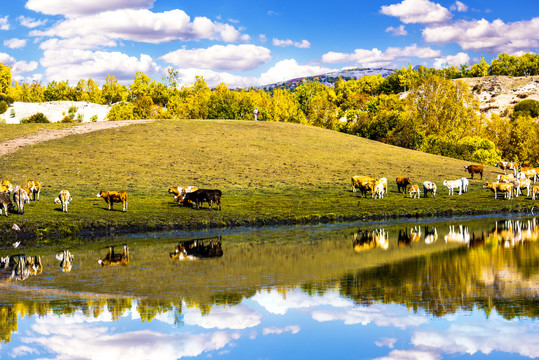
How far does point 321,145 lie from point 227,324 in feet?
231

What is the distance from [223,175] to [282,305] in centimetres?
4568

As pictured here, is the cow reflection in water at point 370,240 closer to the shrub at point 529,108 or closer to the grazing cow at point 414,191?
the grazing cow at point 414,191

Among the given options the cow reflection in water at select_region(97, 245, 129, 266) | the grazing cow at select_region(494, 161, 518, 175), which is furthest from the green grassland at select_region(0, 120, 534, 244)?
the cow reflection in water at select_region(97, 245, 129, 266)

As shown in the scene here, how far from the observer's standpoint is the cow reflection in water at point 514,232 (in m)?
33.0

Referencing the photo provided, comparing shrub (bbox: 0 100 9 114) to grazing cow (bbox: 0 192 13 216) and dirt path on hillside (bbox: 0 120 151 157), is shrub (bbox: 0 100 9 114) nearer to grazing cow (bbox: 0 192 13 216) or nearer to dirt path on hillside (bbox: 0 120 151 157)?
dirt path on hillside (bbox: 0 120 151 157)

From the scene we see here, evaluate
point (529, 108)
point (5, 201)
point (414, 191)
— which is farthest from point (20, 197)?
point (529, 108)

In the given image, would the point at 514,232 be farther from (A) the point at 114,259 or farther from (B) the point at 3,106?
(B) the point at 3,106

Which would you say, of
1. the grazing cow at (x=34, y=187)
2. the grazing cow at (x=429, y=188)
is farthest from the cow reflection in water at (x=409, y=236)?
the grazing cow at (x=34, y=187)

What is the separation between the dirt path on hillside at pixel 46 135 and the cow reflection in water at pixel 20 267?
45512 millimetres

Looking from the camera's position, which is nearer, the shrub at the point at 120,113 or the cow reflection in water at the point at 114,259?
the cow reflection in water at the point at 114,259

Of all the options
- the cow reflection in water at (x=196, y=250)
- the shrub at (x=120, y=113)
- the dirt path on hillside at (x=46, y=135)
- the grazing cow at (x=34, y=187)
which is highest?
the shrub at (x=120, y=113)

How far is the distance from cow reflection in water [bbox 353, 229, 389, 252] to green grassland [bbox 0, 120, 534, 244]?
21.2 ft

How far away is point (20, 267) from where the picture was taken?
83.3 feet

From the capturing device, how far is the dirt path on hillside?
7419cm
